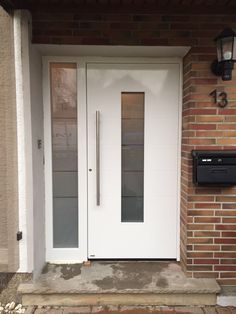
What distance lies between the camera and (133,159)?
2729mm

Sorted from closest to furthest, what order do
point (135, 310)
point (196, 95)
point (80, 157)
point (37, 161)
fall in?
point (135, 310) < point (196, 95) < point (37, 161) < point (80, 157)

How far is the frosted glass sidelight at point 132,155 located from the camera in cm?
268

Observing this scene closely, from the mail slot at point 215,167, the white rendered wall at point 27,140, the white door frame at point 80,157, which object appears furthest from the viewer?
the white door frame at point 80,157

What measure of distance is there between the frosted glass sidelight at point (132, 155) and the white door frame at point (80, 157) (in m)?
0.37

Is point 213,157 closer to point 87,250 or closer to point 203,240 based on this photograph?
point 203,240

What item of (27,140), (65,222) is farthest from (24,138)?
(65,222)

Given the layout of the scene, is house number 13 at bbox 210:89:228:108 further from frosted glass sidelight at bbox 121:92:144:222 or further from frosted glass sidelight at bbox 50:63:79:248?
frosted glass sidelight at bbox 50:63:79:248

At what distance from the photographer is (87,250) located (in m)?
2.73

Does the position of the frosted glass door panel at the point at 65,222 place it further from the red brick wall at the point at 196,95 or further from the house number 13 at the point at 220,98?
the house number 13 at the point at 220,98

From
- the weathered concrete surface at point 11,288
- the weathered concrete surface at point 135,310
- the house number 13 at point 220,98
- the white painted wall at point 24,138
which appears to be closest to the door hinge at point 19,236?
the white painted wall at point 24,138

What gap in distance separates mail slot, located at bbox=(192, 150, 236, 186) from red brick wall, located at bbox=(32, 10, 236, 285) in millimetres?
97

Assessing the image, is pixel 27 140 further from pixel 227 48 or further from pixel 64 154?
pixel 227 48

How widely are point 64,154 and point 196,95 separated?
1376mm

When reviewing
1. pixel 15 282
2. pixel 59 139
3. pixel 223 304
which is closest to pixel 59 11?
pixel 59 139
